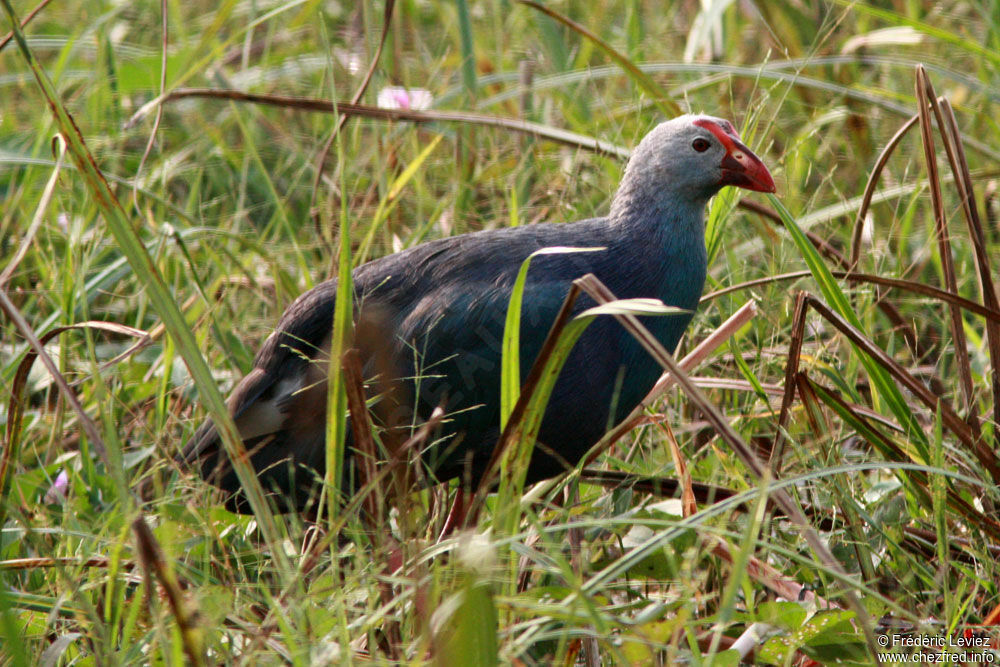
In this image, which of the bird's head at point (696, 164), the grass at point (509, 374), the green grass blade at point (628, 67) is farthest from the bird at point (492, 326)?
the green grass blade at point (628, 67)

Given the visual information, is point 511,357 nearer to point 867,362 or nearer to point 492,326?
point 492,326

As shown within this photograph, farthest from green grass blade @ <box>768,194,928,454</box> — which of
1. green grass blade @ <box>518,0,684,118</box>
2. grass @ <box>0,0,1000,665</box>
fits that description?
green grass blade @ <box>518,0,684,118</box>

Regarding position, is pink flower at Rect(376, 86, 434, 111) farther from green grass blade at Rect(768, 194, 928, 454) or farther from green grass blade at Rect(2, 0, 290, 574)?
green grass blade at Rect(2, 0, 290, 574)

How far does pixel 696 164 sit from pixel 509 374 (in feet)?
2.41

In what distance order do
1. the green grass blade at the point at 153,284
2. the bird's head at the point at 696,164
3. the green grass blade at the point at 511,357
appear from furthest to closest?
the bird's head at the point at 696,164 → the green grass blade at the point at 511,357 → the green grass blade at the point at 153,284

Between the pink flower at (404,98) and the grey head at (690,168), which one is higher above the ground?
the pink flower at (404,98)

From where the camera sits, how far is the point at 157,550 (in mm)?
1307

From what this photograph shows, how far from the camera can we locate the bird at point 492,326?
199cm

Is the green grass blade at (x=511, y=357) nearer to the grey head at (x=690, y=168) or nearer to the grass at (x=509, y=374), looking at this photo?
the grass at (x=509, y=374)

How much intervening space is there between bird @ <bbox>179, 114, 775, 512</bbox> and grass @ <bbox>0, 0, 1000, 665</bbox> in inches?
4.6

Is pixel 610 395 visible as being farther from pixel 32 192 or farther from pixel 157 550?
pixel 32 192

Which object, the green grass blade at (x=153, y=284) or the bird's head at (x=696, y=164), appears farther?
the bird's head at (x=696, y=164)

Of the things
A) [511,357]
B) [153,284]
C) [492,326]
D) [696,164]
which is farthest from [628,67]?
[153,284]

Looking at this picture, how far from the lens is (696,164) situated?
7.10 ft
